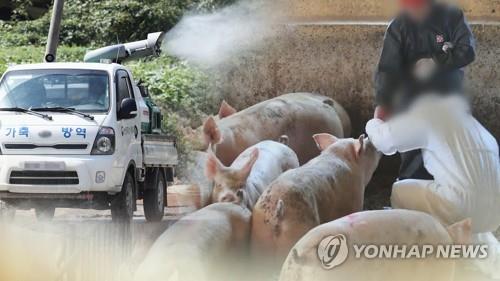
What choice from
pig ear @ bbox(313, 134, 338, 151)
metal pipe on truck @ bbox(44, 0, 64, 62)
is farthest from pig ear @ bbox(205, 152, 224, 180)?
metal pipe on truck @ bbox(44, 0, 64, 62)

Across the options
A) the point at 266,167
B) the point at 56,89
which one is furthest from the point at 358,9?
the point at 56,89

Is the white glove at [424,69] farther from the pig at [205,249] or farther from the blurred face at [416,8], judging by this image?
the pig at [205,249]

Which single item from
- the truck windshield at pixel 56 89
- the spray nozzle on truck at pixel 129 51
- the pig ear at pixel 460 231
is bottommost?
the pig ear at pixel 460 231

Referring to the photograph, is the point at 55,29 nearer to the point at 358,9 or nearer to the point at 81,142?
the point at 81,142

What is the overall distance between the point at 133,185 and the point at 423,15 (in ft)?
8.31

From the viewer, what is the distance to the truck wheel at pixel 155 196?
25.7ft

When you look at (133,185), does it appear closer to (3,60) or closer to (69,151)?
(69,151)

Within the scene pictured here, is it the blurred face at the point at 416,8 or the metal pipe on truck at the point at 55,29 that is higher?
the blurred face at the point at 416,8

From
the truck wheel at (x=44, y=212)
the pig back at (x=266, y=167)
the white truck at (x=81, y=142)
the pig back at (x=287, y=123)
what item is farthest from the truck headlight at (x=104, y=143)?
the pig back at (x=266, y=167)

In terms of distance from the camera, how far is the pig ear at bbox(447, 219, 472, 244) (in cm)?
705

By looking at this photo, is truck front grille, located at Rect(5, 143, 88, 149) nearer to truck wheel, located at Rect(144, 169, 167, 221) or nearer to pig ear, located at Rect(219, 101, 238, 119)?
truck wheel, located at Rect(144, 169, 167, 221)

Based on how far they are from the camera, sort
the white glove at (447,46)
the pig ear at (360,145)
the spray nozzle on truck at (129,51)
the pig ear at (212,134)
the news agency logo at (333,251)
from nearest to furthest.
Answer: the news agency logo at (333,251) < the white glove at (447,46) < the pig ear at (360,145) < the pig ear at (212,134) < the spray nozzle on truck at (129,51)

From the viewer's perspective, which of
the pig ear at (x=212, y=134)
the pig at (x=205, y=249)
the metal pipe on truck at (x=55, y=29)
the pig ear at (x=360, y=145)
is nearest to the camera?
the pig at (x=205, y=249)

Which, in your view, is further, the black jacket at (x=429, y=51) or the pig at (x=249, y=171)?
the pig at (x=249, y=171)
